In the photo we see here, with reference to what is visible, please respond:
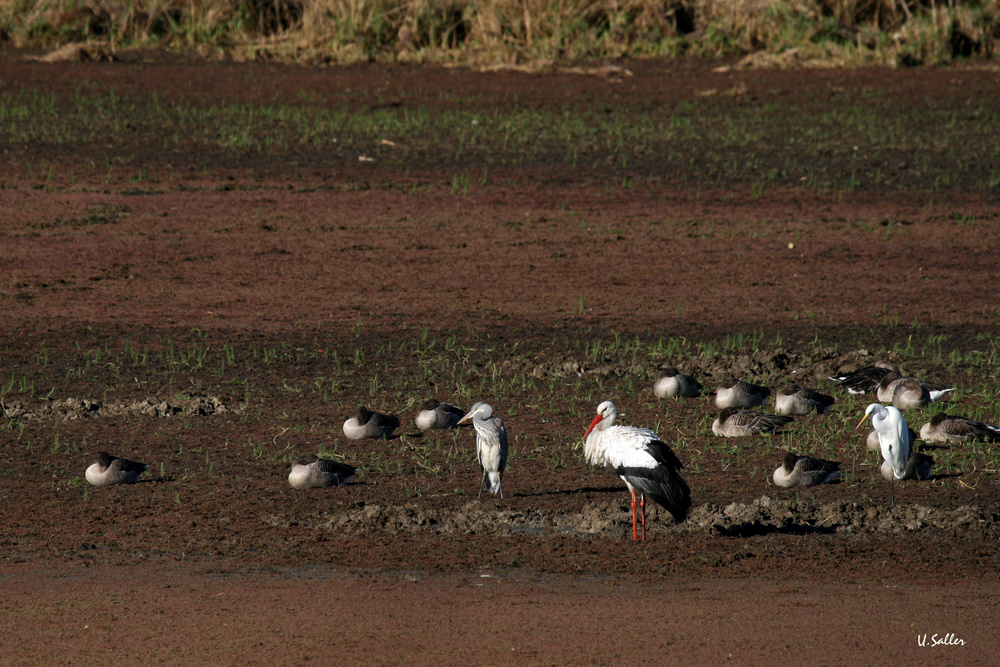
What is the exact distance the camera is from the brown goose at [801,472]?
877 cm

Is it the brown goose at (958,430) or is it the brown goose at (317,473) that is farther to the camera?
the brown goose at (958,430)

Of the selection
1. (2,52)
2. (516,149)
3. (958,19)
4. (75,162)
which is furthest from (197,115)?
(958,19)

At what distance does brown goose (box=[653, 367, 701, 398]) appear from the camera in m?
10.8

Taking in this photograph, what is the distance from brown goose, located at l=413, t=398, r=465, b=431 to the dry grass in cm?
1792

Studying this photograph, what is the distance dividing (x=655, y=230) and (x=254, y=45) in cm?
1427

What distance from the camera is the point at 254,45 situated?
28609 mm

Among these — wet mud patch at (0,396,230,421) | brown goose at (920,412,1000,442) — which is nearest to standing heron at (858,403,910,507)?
brown goose at (920,412,1000,442)

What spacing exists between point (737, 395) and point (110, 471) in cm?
463

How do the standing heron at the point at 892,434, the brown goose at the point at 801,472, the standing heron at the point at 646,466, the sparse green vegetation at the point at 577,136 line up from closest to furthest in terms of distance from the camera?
the standing heron at the point at 646,466
the standing heron at the point at 892,434
the brown goose at the point at 801,472
the sparse green vegetation at the point at 577,136

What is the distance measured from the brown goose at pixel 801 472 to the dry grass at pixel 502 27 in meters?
19.0

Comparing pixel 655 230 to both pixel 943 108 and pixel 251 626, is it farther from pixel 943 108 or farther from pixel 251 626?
pixel 251 626

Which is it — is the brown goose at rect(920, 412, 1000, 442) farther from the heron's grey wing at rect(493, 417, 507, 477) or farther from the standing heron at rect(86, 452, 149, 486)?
the standing heron at rect(86, 452, 149, 486)

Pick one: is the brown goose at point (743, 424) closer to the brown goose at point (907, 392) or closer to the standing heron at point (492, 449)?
the brown goose at point (907, 392)
